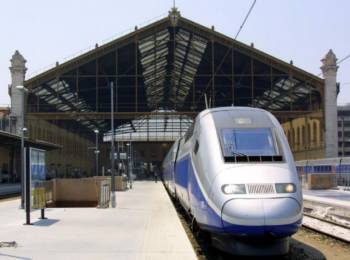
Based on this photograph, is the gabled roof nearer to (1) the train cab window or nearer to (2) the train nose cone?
(1) the train cab window

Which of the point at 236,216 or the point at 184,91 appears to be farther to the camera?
the point at 184,91

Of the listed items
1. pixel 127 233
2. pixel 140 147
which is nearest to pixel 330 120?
pixel 127 233

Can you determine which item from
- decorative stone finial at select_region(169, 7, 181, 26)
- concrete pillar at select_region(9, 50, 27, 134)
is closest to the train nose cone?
decorative stone finial at select_region(169, 7, 181, 26)

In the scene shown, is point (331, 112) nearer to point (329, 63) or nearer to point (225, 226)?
point (329, 63)

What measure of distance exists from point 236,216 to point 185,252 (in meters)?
2.03

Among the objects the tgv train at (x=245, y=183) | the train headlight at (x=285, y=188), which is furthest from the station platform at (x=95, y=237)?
the train headlight at (x=285, y=188)

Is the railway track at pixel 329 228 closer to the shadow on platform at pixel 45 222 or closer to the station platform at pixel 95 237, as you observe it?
the station platform at pixel 95 237

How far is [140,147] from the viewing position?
12456 centimetres

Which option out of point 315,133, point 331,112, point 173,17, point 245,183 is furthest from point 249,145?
point 315,133

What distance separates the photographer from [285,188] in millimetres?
11750

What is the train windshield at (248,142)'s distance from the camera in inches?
499

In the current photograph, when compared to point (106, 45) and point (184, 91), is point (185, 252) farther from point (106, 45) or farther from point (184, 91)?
point (184, 91)

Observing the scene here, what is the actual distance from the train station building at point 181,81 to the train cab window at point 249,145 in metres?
43.8

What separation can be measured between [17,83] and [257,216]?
5420cm
